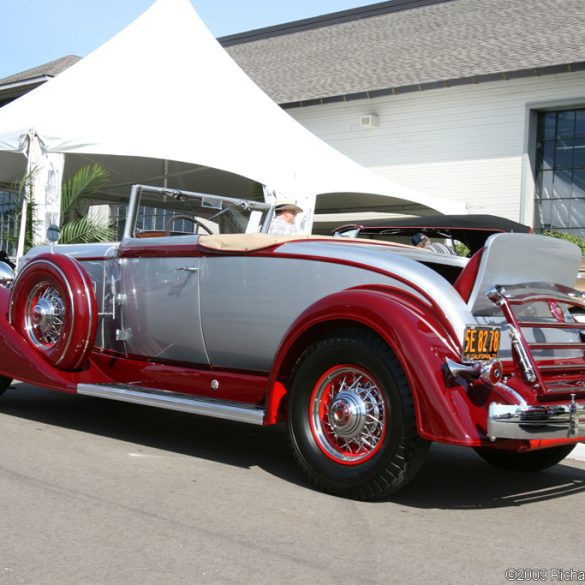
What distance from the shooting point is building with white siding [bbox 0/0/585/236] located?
50.8 feet

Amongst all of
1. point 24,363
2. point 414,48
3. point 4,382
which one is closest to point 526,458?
point 24,363

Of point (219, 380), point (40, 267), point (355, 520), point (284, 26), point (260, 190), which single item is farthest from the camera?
point (284, 26)

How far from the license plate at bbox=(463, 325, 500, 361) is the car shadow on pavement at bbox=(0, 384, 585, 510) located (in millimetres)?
830

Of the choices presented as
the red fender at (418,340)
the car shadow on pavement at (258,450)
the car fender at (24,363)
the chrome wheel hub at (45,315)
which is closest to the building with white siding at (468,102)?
the car shadow on pavement at (258,450)

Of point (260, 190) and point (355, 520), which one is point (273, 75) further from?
point (355, 520)

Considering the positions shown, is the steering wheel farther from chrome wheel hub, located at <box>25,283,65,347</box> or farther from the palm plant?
the palm plant

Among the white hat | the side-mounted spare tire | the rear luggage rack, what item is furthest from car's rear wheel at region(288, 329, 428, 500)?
the white hat

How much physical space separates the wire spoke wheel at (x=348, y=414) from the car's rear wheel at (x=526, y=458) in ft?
3.73

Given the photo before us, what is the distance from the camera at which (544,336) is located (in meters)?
4.53

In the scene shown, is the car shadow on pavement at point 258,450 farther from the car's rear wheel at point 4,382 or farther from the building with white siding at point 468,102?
the building with white siding at point 468,102

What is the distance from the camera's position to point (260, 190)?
13031mm

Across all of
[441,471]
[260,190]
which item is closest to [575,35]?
[260,190]

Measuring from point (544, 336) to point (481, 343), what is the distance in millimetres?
839

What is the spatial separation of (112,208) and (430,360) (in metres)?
13.6
